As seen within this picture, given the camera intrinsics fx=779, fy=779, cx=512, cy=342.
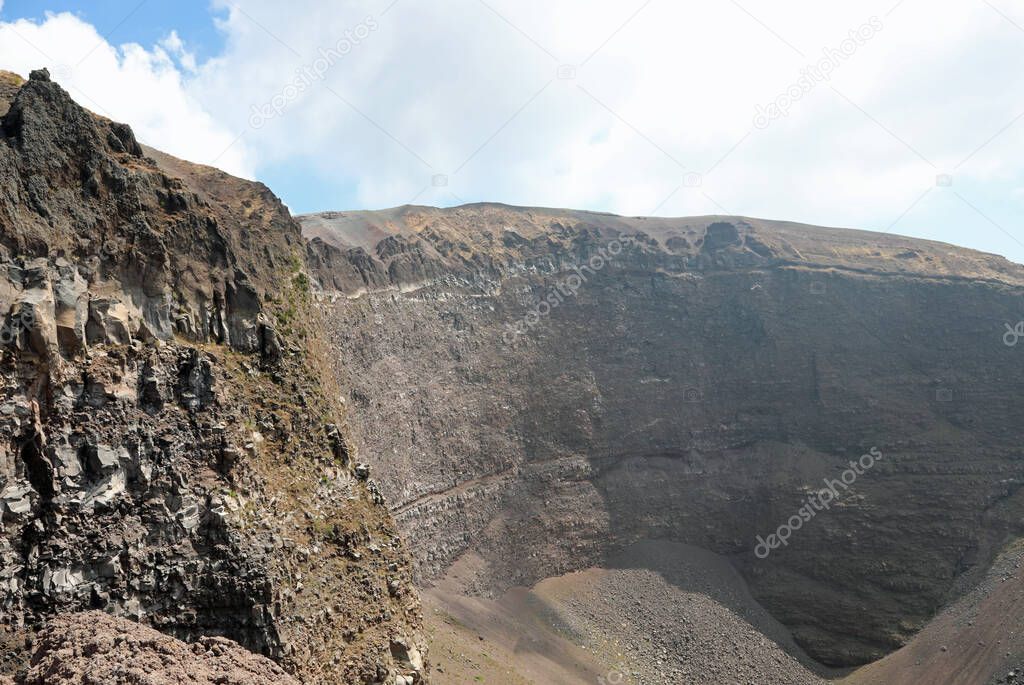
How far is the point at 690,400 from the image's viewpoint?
61.7 metres

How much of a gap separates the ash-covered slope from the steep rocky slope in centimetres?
2120

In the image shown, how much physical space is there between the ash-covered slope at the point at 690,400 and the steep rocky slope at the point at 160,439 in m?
21.2

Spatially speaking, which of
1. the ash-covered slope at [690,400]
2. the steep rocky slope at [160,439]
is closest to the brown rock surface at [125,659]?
the steep rocky slope at [160,439]

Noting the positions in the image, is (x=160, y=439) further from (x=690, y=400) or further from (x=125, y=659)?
(x=690, y=400)

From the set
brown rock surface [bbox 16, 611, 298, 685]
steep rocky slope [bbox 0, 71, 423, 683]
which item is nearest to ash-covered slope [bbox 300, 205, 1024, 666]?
steep rocky slope [bbox 0, 71, 423, 683]

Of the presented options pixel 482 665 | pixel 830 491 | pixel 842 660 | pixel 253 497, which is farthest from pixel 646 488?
pixel 253 497

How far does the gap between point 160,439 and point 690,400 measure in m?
49.9

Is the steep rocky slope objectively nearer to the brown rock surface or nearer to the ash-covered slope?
the brown rock surface

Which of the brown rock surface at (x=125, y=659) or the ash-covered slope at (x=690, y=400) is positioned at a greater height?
the ash-covered slope at (x=690, y=400)

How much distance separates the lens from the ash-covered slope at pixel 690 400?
47.8 metres

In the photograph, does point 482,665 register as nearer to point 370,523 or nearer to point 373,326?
point 370,523

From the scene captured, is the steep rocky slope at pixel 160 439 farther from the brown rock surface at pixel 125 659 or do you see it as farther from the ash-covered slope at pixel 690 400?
the ash-covered slope at pixel 690 400

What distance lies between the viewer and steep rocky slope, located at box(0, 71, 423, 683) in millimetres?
14656

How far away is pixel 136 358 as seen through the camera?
17156 mm
